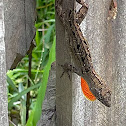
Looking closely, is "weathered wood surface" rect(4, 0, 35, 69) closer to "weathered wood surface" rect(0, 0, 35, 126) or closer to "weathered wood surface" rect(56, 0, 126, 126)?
"weathered wood surface" rect(0, 0, 35, 126)

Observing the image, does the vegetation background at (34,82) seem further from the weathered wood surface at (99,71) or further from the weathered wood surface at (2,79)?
the weathered wood surface at (2,79)

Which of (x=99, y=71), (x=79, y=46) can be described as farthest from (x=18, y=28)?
(x=99, y=71)

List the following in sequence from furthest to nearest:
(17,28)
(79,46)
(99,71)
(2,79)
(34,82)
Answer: (34,82) → (99,71) → (79,46) → (17,28) → (2,79)

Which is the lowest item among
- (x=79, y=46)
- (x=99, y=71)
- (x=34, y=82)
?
(x=34, y=82)

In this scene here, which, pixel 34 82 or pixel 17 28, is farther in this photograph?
pixel 34 82

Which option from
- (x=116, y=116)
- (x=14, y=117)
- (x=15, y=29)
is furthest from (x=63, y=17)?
(x=14, y=117)

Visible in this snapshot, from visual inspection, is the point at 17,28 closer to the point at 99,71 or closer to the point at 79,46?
the point at 79,46

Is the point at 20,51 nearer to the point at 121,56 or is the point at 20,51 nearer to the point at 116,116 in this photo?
the point at 121,56
